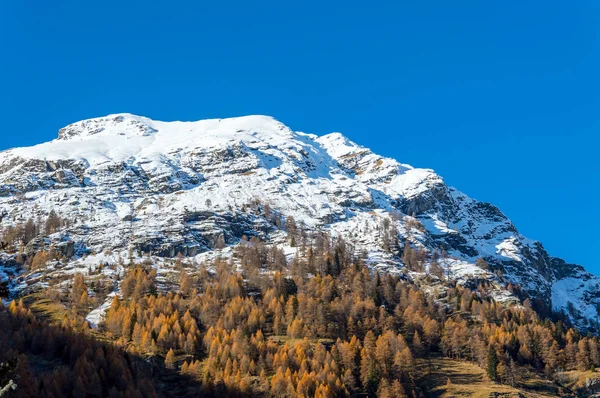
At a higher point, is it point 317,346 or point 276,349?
point 317,346

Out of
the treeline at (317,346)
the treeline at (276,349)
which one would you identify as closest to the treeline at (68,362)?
the treeline at (276,349)

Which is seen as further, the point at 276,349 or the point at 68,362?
the point at 276,349

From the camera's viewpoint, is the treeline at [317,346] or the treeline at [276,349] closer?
the treeline at [276,349]

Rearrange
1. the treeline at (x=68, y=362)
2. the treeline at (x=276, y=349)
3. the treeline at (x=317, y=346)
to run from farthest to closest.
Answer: the treeline at (x=317, y=346), the treeline at (x=276, y=349), the treeline at (x=68, y=362)

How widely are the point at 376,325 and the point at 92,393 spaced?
94.6 m

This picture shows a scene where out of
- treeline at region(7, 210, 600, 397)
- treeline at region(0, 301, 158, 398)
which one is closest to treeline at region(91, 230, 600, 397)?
treeline at region(7, 210, 600, 397)

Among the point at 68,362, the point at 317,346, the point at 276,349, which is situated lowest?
the point at 68,362

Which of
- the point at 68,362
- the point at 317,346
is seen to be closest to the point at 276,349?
the point at 317,346

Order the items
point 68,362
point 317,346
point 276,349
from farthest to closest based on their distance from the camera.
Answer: point 317,346 → point 276,349 → point 68,362


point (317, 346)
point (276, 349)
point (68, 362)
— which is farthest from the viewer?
point (317, 346)

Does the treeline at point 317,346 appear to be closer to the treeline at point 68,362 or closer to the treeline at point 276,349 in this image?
the treeline at point 276,349

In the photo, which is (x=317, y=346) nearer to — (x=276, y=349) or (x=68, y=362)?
(x=276, y=349)

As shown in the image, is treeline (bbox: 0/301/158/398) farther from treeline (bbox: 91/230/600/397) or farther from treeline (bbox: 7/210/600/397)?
treeline (bbox: 91/230/600/397)

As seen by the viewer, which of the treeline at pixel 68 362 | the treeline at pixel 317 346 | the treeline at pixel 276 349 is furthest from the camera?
the treeline at pixel 317 346
